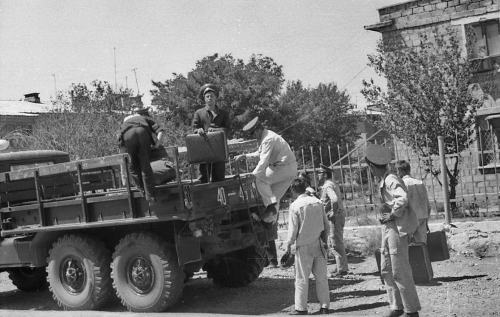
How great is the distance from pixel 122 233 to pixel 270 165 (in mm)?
2123

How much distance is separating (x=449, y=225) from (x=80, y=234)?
6002mm

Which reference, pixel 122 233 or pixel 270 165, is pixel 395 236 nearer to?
pixel 270 165

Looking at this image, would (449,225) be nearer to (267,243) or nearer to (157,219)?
(267,243)

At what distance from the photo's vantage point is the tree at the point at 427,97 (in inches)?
588

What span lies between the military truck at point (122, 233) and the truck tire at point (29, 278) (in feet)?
4.09

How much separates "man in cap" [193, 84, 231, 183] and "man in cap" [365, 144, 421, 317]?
2.39 metres

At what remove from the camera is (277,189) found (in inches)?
345

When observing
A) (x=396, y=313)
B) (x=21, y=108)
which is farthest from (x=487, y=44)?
(x=21, y=108)

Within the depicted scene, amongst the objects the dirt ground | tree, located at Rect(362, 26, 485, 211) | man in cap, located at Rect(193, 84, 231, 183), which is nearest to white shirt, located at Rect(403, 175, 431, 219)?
the dirt ground

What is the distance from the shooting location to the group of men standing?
22.1 feet

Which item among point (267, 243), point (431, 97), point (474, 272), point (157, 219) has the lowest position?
point (474, 272)

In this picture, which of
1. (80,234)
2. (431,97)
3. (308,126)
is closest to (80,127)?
(431,97)

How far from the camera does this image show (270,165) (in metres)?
8.59

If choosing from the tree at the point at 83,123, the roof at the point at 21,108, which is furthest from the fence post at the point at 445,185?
the roof at the point at 21,108
